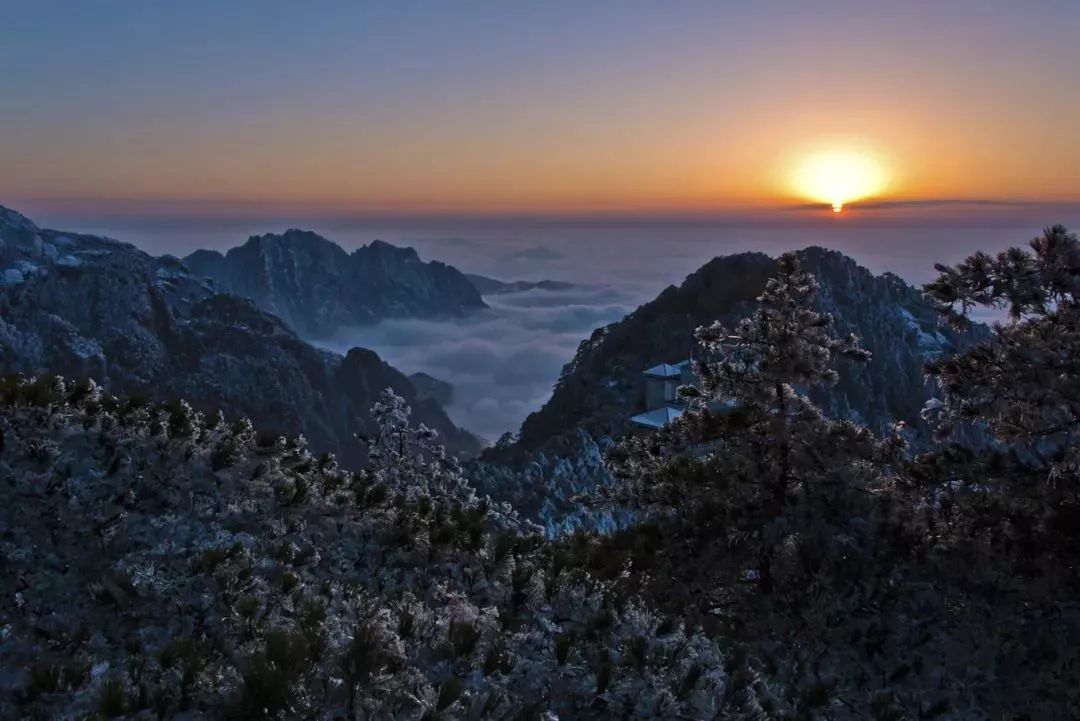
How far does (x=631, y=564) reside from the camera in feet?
37.5

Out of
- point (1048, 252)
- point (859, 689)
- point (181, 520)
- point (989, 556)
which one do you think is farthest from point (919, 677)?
point (181, 520)

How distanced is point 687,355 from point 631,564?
84.5 meters

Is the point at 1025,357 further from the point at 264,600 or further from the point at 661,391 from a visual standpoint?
the point at 661,391

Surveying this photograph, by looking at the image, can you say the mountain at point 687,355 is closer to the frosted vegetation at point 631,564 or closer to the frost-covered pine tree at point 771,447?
the frost-covered pine tree at point 771,447

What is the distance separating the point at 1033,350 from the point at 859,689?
17.8 feet

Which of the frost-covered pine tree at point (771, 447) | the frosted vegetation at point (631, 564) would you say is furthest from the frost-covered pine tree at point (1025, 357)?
the frost-covered pine tree at point (771, 447)

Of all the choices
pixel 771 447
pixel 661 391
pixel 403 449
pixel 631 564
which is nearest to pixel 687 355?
pixel 661 391

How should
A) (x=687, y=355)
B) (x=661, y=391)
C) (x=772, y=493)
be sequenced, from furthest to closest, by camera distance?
(x=687, y=355), (x=661, y=391), (x=772, y=493)

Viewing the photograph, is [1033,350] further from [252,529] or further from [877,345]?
[877,345]

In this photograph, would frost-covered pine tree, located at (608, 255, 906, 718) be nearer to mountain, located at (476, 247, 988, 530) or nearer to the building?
mountain, located at (476, 247, 988, 530)

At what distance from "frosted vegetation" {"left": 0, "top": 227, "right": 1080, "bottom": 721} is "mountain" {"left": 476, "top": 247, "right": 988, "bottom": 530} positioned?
58380 millimetres

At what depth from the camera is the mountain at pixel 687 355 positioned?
252 ft

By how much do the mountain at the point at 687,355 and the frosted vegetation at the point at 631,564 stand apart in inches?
2298

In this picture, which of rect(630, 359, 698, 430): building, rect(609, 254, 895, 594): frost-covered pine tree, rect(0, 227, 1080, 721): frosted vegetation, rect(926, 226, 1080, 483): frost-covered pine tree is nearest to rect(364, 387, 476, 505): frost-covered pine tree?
rect(0, 227, 1080, 721): frosted vegetation
